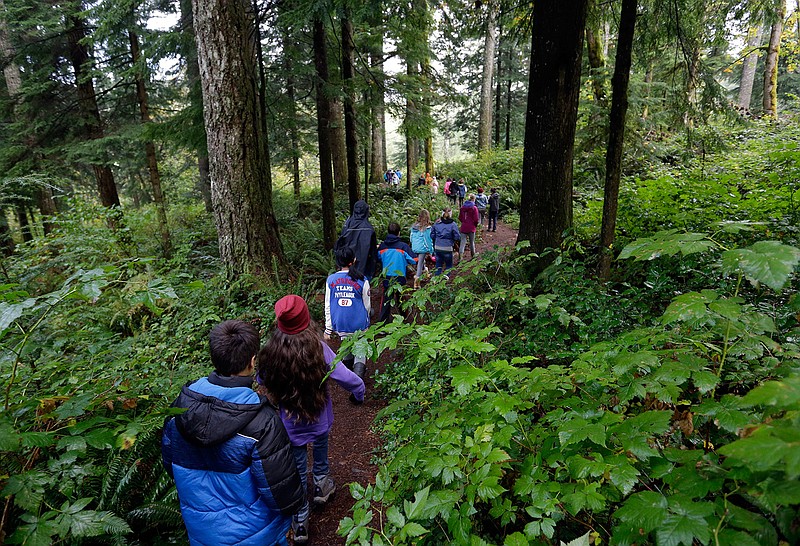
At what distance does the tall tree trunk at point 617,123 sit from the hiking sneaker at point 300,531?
4.41 metres

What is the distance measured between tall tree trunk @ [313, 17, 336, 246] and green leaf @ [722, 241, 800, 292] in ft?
28.1


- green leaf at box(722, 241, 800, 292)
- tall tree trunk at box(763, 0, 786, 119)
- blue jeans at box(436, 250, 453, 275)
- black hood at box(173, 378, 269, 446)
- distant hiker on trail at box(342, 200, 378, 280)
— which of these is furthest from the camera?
tall tree trunk at box(763, 0, 786, 119)

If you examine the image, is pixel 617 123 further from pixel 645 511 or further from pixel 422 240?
pixel 645 511

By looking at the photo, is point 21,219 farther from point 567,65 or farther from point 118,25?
point 567,65

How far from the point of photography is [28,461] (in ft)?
7.48

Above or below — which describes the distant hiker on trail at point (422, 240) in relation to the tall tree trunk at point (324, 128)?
below

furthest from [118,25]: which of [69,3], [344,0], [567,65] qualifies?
[567,65]

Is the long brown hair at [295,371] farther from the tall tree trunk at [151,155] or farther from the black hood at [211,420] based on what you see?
the tall tree trunk at [151,155]

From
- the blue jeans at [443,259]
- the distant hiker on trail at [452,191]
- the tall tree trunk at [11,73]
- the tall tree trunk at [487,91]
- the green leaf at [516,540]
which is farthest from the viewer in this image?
the tall tree trunk at [487,91]

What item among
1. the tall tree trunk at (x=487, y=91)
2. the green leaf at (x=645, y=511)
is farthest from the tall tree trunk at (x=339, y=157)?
the green leaf at (x=645, y=511)

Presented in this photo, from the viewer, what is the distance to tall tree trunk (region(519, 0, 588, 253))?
5.20 metres

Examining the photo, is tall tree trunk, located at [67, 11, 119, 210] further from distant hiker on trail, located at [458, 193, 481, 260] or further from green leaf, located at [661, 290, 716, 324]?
green leaf, located at [661, 290, 716, 324]

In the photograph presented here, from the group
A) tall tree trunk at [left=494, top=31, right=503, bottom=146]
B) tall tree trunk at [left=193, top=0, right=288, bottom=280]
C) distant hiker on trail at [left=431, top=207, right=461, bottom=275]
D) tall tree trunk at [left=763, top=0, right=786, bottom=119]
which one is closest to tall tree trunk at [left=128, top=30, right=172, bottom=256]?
tall tree trunk at [left=193, top=0, right=288, bottom=280]

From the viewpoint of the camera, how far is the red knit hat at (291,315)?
3.00 metres
